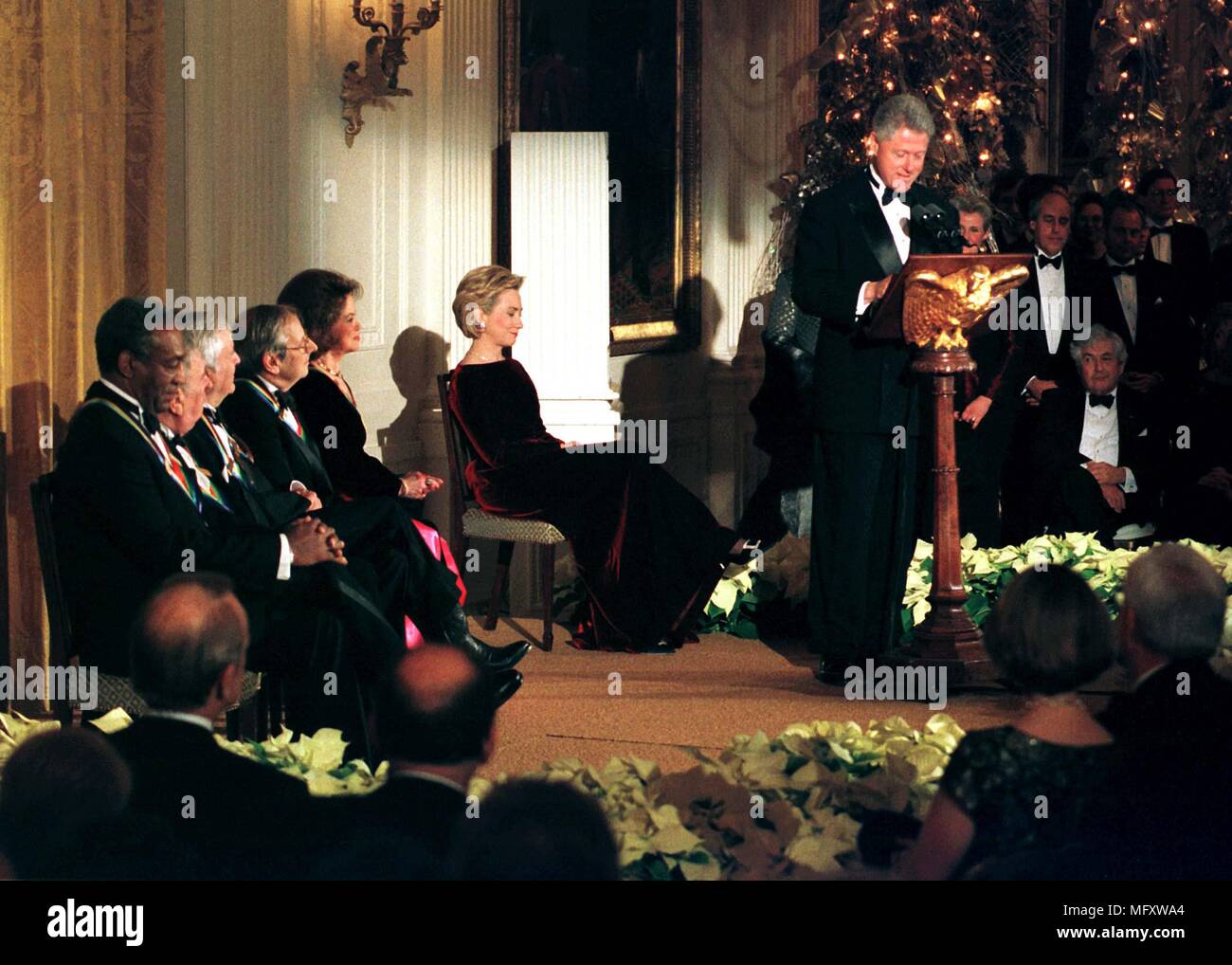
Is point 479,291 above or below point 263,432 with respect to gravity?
above

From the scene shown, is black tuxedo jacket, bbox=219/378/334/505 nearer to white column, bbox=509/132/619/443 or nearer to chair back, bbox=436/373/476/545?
chair back, bbox=436/373/476/545

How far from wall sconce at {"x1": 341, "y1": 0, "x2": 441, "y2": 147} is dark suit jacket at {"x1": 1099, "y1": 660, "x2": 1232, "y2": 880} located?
4.55 meters

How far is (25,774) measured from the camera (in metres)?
2.67

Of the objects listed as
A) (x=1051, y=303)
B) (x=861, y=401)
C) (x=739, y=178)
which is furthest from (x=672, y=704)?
(x=739, y=178)

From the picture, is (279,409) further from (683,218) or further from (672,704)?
(683,218)

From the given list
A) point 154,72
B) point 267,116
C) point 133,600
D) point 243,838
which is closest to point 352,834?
point 243,838

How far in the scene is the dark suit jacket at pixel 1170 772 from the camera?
294 centimetres

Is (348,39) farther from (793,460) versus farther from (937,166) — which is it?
(937,166)

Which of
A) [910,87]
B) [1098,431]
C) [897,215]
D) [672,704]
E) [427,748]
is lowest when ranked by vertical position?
[672,704]

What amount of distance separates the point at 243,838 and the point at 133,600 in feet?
4.74

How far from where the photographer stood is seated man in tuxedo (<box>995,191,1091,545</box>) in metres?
7.26

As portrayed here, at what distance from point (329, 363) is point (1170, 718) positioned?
3.54 m

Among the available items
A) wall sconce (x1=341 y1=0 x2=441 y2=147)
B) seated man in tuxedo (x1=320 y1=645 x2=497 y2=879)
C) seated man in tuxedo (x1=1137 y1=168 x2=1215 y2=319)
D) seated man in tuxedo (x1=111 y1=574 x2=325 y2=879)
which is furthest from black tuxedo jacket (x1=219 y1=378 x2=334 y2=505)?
seated man in tuxedo (x1=1137 y1=168 x2=1215 y2=319)

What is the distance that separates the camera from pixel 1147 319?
25.8 ft
